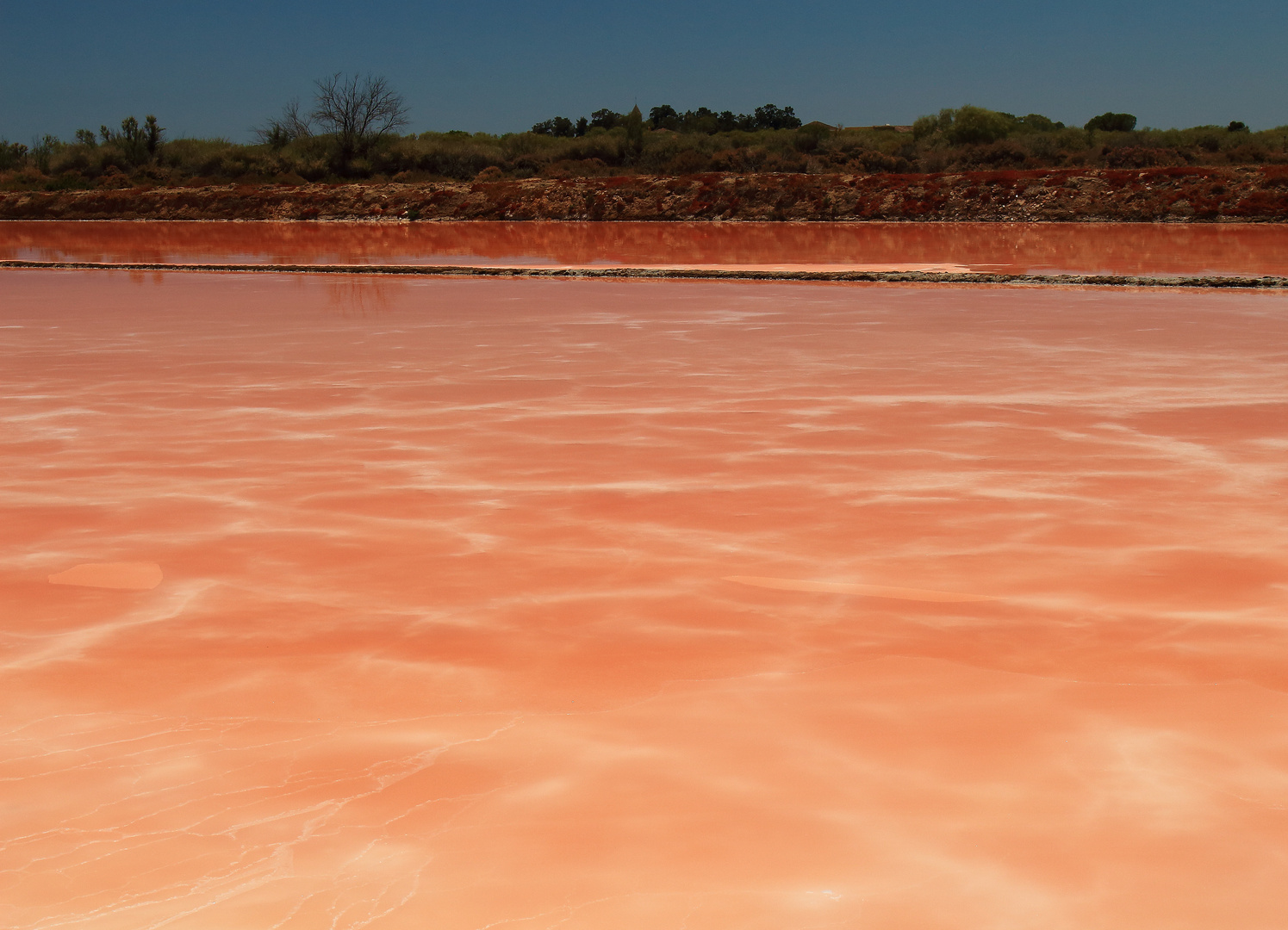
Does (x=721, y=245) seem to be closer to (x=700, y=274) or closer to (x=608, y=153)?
(x=700, y=274)

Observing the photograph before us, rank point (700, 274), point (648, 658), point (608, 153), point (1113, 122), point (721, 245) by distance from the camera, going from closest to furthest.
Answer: point (648, 658), point (700, 274), point (721, 245), point (608, 153), point (1113, 122)

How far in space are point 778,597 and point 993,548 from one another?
66 cm

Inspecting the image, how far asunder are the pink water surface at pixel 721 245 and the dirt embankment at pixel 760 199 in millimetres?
1923

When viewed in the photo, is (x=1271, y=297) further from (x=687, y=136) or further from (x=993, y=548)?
(x=687, y=136)

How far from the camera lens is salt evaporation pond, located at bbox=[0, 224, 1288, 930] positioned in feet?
6.15

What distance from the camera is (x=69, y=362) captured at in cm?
671

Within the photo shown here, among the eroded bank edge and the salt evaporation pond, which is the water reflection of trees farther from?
the salt evaporation pond

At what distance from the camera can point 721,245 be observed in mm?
17750

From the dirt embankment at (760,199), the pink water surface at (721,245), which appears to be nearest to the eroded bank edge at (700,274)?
the pink water surface at (721,245)

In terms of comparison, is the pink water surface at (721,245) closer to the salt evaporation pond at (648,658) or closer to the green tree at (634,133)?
the salt evaporation pond at (648,658)

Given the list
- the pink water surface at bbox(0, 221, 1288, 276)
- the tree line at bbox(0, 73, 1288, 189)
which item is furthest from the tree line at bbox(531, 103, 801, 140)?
the pink water surface at bbox(0, 221, 1288, 276)

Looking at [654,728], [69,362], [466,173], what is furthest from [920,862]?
[466,173]

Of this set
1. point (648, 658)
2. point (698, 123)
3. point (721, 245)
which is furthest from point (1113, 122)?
point (648, 658)

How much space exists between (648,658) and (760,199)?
84.6 ft
